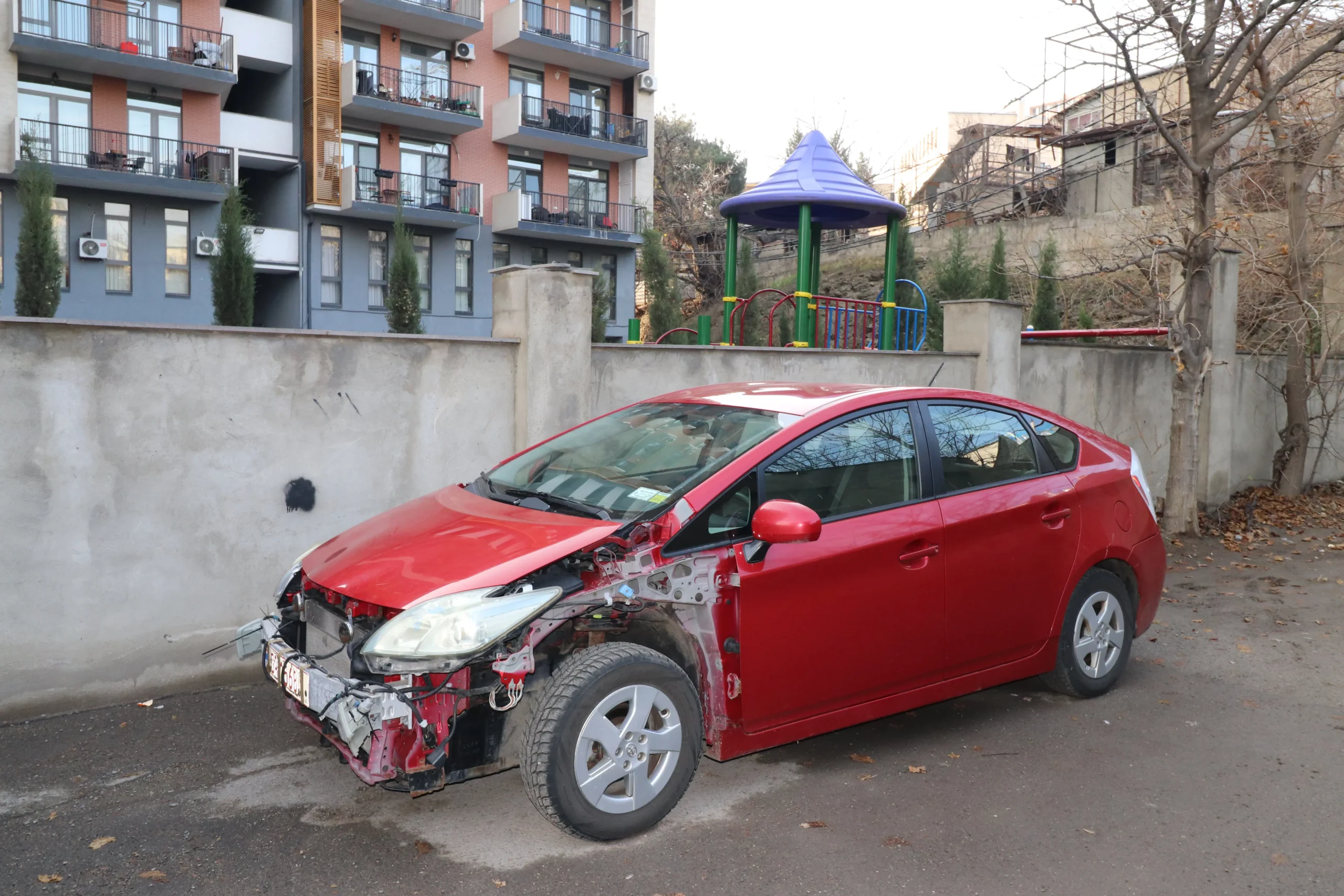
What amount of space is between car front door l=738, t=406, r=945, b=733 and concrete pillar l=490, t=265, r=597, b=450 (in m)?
2.44

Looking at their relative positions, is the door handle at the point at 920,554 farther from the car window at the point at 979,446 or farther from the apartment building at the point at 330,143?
the apartment building at the point at 330,143

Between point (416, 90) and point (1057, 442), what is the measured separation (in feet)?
90.1

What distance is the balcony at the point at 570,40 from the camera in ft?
100

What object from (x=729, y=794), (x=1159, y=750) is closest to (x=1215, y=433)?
(x=1159, y=750)

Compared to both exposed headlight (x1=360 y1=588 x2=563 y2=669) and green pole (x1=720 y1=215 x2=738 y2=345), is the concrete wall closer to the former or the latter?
exposed headlight (x1=360 y1=588 x2=563 y2=669)

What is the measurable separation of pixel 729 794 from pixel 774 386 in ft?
6.42

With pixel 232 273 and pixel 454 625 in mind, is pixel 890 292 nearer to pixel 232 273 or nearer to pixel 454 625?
pixel 454 625

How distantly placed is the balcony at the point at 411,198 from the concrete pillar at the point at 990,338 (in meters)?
20.4

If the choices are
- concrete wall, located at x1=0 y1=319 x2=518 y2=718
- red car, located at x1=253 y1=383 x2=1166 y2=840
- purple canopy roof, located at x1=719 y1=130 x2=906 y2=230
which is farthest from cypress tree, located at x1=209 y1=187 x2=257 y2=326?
red car, located at x1=253 y1=383 x2=1166 y2=840

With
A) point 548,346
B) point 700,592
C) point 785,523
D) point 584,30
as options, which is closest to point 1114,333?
point 548,346

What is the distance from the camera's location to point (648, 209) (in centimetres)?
3450

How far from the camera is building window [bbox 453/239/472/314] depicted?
101 feet

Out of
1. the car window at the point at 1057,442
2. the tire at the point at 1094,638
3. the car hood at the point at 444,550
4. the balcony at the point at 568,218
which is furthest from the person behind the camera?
the balcony at the point at 568,218

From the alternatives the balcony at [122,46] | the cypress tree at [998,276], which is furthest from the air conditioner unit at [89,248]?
the cypress tree at [998,276]
